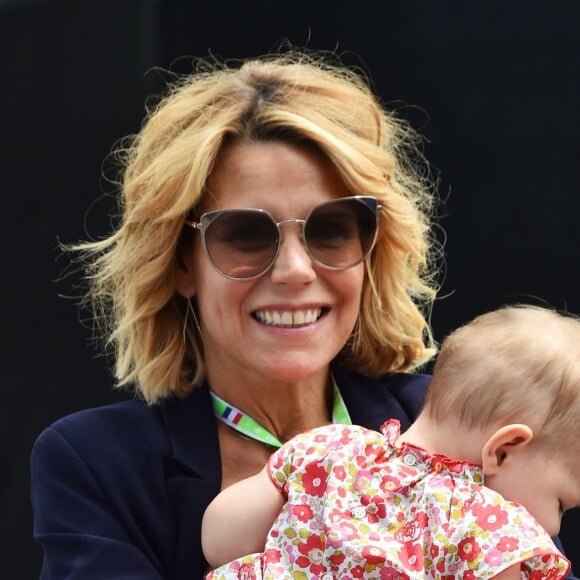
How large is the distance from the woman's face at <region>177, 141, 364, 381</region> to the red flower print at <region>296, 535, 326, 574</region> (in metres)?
0.46

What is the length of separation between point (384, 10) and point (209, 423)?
6.10 feet

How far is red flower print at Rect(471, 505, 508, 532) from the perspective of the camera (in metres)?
2.11

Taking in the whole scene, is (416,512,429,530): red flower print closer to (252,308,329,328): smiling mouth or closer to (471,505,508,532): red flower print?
(471,505,508,532): red flower print

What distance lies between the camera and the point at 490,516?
2117mm

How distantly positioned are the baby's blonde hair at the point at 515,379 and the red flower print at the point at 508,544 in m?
0.18

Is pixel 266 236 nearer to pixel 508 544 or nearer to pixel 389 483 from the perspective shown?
pixel 389 483

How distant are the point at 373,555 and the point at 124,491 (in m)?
0.57

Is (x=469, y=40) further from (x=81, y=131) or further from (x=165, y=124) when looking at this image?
(x=165, y=124)

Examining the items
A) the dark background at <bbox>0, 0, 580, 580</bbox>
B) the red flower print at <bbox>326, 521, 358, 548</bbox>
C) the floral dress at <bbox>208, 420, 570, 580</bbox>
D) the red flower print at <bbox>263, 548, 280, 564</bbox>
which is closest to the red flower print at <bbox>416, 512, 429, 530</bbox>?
the floral dress at <bbox>208, 420, 570, 580</bbox>

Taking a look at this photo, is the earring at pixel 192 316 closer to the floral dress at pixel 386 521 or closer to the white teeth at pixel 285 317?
the white teeth at pixel 285 317

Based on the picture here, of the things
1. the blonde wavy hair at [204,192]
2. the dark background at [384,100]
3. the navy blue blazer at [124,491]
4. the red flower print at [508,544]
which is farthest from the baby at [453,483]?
the dark background at [384,100]

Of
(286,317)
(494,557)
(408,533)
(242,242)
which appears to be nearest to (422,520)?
(408,533)

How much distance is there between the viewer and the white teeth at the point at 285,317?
2.57 meters

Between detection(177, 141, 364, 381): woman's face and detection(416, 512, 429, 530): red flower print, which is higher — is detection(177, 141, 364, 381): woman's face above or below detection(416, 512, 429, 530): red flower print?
above
